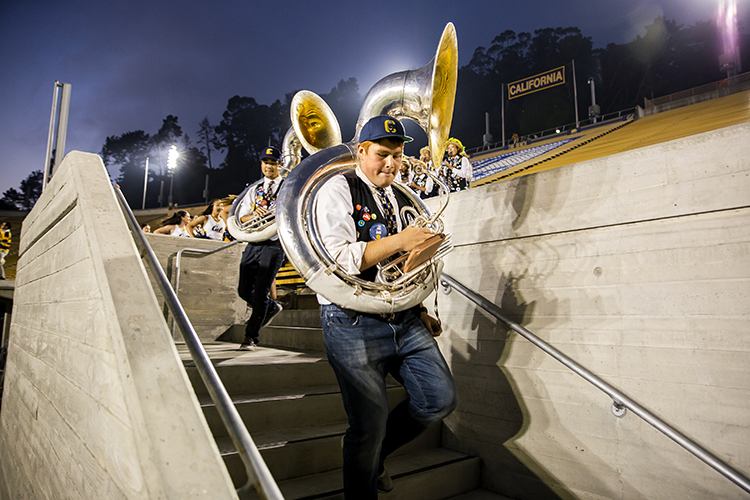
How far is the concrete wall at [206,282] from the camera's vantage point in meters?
5.79

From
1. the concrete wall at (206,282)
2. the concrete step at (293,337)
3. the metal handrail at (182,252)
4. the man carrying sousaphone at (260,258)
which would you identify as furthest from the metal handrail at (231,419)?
the concrete wall at (206,282)

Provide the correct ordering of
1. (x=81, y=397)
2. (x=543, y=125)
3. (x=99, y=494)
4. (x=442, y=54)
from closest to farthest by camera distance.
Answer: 1. (x=99, y=494)
2. (x=81, y=397)
3. (x=442, y=54)
4. (x=543, y=125)

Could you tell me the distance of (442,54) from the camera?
9.12 feet

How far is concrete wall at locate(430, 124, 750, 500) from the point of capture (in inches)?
91.3

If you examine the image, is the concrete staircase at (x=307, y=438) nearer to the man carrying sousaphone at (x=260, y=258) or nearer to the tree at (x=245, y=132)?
the man carrying sousaphone at (x=260, y=258)

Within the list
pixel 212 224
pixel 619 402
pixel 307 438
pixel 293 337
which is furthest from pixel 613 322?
pixel 212 224

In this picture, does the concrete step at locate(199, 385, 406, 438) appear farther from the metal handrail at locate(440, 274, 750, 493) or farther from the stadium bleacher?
the stadium bleacher

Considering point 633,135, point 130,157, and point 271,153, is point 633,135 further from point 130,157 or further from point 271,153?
point 130,157

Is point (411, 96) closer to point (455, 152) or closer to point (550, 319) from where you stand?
point (550, 319)

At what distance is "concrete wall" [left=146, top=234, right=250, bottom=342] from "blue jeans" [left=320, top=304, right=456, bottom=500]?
411cm

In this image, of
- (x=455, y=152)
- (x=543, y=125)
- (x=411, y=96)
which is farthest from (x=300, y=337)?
(x=543, y=125)

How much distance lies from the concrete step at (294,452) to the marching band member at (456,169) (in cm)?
423

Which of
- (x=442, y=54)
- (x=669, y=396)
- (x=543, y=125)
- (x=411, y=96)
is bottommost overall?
(x=669, y=396)

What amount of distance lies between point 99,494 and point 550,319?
8.44 feet
